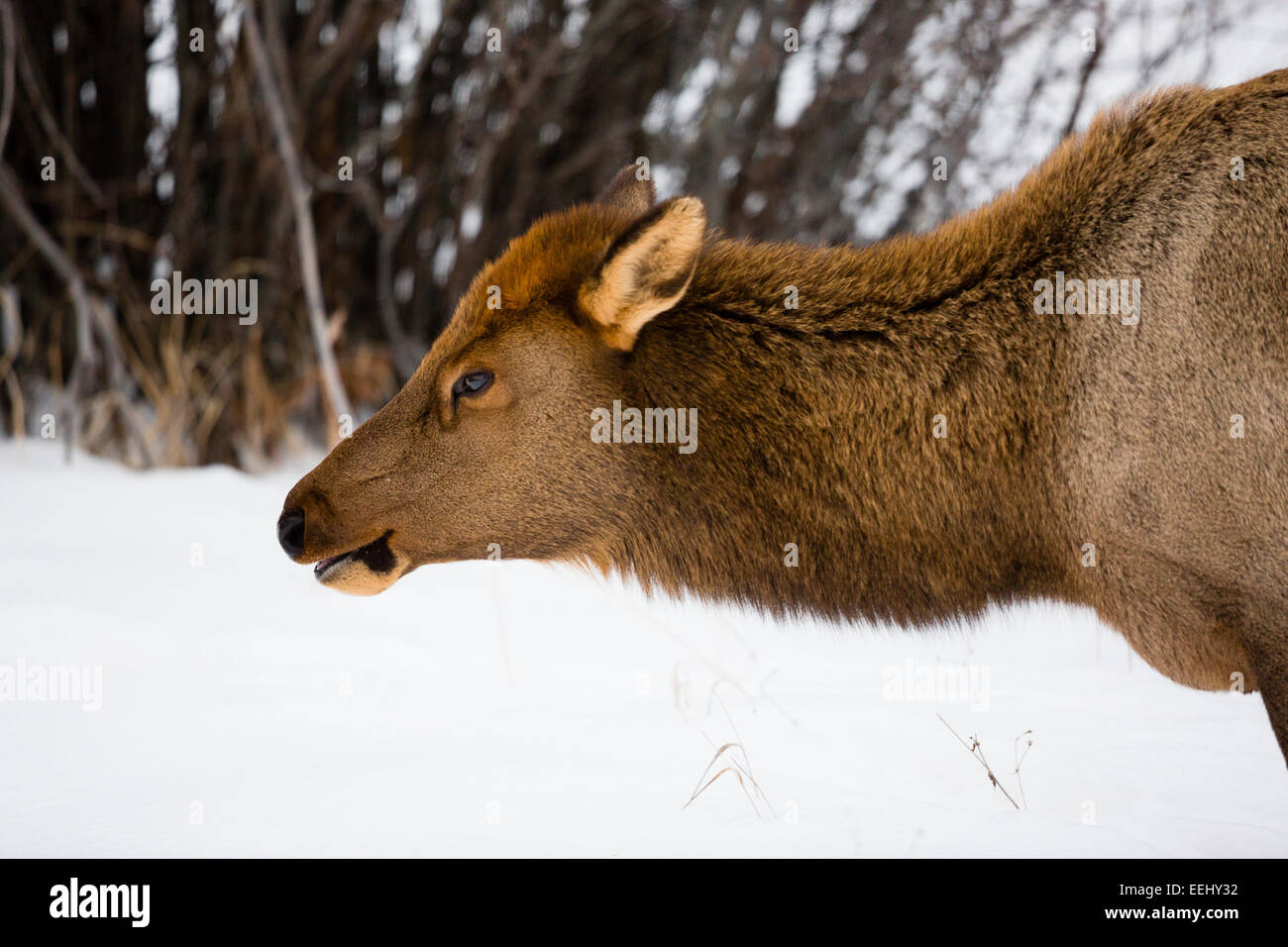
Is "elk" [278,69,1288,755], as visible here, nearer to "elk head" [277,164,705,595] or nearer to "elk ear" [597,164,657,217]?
"elk head" [277,164,705,595]

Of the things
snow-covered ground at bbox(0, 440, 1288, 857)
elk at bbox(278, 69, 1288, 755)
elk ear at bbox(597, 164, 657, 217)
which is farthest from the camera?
elk ear at bbox(597, 164, 657, 217)

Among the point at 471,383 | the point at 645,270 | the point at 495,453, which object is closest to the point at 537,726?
the point at 495,453

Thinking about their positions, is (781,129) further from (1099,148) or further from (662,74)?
(1099,148)

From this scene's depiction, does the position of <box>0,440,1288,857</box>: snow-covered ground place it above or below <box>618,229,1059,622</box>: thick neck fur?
below

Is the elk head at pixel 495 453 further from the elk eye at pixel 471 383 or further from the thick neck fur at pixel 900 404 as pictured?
the thick neck fur at pixel 900 404

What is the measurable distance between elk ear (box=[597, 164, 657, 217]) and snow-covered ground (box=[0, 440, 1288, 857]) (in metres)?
1.11

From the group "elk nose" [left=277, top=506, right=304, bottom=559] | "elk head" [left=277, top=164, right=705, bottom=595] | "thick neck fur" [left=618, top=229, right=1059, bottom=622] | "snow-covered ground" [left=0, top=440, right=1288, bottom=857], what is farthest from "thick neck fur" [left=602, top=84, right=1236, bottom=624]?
"elk nose" [left=277, top=506, right=304, bottom=559]

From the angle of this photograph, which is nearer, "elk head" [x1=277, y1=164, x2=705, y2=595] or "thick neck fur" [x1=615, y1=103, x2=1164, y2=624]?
"thick neck fur" [x1=615, y1=103, x2=1164, y2=624]

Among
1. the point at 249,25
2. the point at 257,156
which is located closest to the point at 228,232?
the point at 257,156

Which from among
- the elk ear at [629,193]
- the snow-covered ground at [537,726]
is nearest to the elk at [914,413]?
the elk ear at [629,193]

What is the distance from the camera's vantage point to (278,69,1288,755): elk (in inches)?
110

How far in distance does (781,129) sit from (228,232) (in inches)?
150

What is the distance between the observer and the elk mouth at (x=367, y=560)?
328cm

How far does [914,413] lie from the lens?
3070 millimetres
